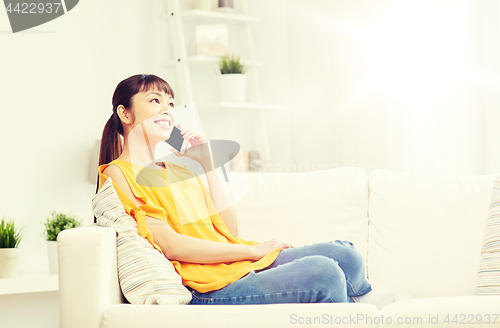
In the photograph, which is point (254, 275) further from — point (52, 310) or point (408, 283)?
point (52, 310)

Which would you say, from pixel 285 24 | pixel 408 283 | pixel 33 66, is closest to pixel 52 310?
pixel 33 66

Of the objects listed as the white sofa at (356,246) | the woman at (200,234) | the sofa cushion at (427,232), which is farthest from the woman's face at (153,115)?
the sofa cushion at (427,232)

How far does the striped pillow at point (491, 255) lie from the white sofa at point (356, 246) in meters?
0.14

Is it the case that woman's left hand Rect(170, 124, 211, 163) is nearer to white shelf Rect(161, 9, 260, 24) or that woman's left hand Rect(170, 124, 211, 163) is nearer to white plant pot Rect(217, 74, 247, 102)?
white plant pot Rect(217, 74, 247, 102)

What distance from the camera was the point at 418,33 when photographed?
7.27 ft

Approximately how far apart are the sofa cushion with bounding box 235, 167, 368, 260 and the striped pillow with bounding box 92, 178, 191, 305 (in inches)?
18.9

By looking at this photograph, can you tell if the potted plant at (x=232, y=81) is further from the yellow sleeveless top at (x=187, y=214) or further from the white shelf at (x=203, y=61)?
A: the yellow sleeveless top at (x=187, y=214)

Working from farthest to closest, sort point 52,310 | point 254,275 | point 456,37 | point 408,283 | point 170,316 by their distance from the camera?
point 52,310
point 456,37
point 408,283
point 254,275
point 170,316

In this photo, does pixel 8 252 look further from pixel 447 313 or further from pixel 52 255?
pixel 447 313

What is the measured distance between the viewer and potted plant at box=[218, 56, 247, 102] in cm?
269

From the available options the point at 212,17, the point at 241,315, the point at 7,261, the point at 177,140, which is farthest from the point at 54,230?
the point at 212,17

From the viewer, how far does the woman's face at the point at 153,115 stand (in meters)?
1.52

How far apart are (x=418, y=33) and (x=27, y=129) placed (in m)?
1.99

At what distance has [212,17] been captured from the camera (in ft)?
9.11
